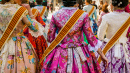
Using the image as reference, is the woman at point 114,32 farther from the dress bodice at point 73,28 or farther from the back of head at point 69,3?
the back of head at point 69,3

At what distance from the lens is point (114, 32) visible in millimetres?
3305

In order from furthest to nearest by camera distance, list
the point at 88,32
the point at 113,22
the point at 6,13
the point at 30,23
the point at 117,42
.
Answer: the point at 117,42 → the point at 113,22 → the point at 30,23 → the point at 6,13 → the point at 88,32

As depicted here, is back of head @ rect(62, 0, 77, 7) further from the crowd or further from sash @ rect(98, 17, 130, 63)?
sash @ rect(98, 17, 130, 63)

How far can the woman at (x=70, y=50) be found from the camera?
2.52m

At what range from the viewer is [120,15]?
3279mm

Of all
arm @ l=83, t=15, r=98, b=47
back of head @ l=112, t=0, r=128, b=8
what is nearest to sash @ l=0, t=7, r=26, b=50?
arm @ l=83, t=15, r=98, b=47

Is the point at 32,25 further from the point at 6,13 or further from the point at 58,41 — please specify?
the point at 58,41

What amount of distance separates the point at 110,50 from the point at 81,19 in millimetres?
1146

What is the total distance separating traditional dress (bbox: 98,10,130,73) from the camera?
3258 millimetres

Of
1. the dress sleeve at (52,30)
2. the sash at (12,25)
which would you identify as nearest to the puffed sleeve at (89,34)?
the dress sleeve at (52,30)

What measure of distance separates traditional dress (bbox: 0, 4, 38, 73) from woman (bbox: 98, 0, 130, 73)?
116 cm

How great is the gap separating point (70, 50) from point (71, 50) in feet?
0.04

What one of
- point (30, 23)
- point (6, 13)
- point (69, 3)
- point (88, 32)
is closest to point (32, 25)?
point (30, 23)

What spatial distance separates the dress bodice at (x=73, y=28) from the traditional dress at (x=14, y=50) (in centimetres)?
46
